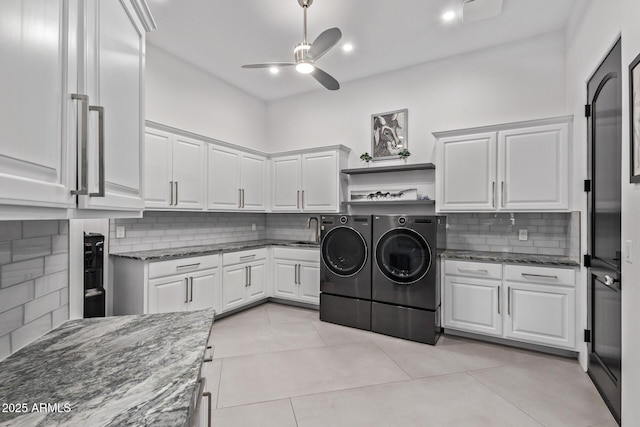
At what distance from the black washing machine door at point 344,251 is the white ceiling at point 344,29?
2.17m

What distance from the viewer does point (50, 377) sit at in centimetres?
82

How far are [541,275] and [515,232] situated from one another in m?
0.68

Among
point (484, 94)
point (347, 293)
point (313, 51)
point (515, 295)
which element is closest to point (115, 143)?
point (313, 51)

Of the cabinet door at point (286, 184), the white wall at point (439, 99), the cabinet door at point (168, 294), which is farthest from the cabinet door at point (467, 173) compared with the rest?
the cabinet door at point (168, 294)

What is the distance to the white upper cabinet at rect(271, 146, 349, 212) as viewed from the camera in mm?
4277

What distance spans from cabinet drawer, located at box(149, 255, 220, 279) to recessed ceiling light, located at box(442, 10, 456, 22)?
3560 millimetres

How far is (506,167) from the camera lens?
3.18 m

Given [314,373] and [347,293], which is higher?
[347,293]

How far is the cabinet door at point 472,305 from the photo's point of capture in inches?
122

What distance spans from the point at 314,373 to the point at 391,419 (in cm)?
77

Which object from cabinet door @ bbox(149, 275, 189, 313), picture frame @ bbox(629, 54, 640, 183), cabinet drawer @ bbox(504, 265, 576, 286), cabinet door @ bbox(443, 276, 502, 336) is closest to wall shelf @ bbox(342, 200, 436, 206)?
cabinet door @ bbox(443, 276, 502, 336)

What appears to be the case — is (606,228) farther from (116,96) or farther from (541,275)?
(116,96)

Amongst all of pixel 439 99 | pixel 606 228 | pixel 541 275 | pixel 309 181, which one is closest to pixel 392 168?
pixel 439 99

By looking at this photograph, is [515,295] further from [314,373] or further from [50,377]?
[50,377]
